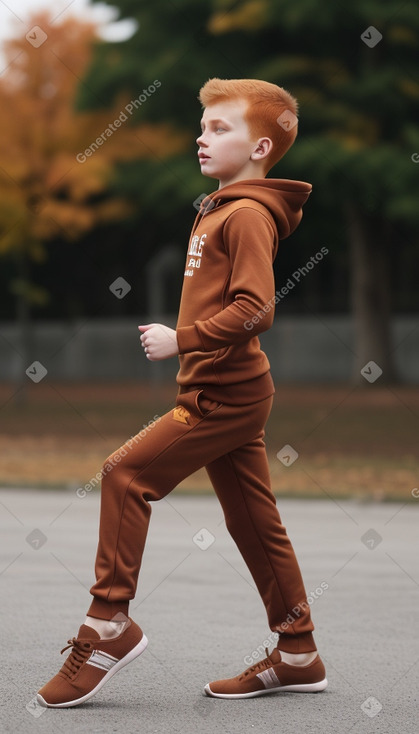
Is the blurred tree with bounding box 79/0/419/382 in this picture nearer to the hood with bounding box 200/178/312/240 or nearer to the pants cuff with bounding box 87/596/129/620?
the hood with bounding box 200/178/312/240

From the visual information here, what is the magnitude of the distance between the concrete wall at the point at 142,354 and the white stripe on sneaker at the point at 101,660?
78.7ft

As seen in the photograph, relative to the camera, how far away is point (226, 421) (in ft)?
13.4

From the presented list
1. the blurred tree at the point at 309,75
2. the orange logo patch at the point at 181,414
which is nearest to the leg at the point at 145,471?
the orange logo patch at the point at 181,414

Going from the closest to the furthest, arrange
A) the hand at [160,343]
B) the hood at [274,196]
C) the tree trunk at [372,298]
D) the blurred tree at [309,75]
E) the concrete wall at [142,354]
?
the hand at [160,343]
the hood at [274,196]
the blurred tree at [309,75]
the tree trunk at [372,298]
the concrete wall at [142,354]

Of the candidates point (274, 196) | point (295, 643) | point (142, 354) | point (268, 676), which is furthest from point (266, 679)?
point (142, 354)

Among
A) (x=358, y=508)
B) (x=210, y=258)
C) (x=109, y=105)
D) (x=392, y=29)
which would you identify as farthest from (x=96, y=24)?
(x=210, y=258)

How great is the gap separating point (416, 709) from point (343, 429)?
550 inches

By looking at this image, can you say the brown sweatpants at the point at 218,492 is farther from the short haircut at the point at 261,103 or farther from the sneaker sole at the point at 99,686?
the short haircut at the point at 261,103

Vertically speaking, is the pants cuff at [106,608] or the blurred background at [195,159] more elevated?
the blurred background at [195,159]

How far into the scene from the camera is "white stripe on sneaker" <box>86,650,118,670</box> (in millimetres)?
3951

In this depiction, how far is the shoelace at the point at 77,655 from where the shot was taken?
3.94 m

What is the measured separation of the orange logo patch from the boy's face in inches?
30.1
